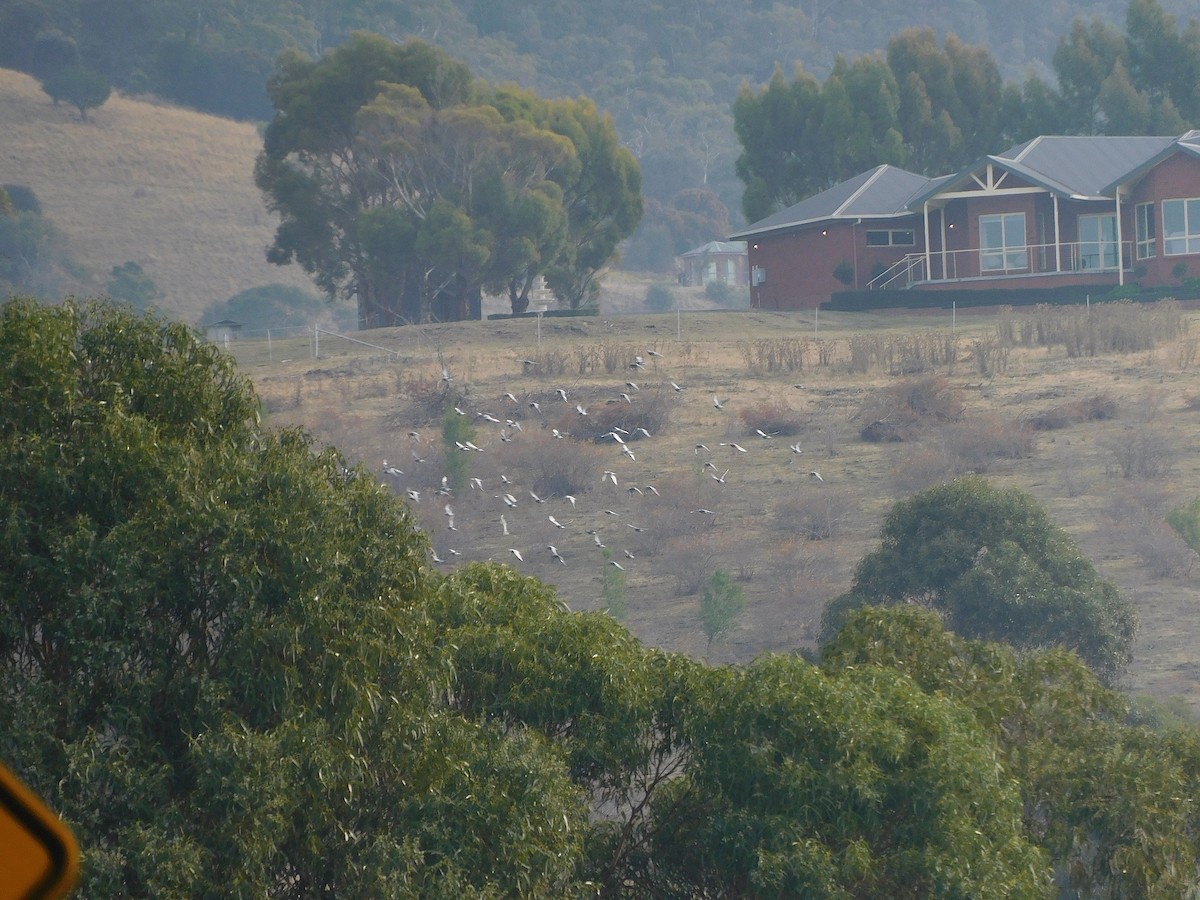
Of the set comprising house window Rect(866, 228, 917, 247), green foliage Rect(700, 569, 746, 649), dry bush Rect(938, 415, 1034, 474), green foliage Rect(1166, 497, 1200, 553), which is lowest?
green foliage Rect(700, 569, 746, 649)

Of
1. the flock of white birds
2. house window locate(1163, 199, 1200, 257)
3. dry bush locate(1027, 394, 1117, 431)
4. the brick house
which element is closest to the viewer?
the flock of white birds

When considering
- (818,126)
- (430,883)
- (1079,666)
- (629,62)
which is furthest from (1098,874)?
(629,62)

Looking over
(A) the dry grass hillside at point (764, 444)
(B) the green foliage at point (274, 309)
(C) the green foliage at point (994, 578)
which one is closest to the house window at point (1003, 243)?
(A) the dry grass hillside at point (764, 444)

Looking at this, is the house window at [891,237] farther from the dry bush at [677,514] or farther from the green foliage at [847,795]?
the green foliage at [847,795]

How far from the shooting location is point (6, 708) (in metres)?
7.28

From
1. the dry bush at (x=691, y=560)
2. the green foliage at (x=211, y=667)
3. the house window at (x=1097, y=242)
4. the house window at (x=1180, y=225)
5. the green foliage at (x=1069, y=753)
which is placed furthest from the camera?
the house window at (x=1097, y=242)

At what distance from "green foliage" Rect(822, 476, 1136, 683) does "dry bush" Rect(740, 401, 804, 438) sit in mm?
9099

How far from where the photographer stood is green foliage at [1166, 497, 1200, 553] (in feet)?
→ 67.3

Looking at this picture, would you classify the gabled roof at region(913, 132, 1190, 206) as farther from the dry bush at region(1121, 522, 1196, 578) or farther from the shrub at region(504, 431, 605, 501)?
the dry bush at region(1121, 522, 1196, 578)

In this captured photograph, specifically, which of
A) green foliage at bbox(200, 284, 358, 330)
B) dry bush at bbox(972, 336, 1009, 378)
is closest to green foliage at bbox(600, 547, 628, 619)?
dry bush at bbox(972, 336, 1009, 378)

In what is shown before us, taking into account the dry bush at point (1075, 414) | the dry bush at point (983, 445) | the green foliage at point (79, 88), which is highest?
the green foliage at point (79, 88)

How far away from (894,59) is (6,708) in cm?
5621

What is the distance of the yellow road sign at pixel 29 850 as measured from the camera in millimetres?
2025

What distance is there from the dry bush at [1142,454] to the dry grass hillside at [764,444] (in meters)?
0.04
